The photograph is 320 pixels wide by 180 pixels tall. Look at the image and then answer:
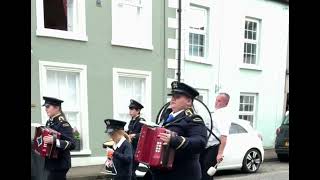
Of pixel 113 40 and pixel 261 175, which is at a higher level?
pixel 113 40

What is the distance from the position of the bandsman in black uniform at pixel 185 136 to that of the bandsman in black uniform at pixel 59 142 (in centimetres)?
153

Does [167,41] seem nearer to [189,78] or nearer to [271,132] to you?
[189,78]

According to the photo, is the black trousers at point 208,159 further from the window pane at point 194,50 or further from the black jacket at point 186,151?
the window pane at point 194,50

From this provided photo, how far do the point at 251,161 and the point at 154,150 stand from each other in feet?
25.7

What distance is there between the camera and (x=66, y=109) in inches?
455

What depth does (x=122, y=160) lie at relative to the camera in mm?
5395

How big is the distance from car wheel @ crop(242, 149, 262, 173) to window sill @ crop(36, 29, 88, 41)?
506cm

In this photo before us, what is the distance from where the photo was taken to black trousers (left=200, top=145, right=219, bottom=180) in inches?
229

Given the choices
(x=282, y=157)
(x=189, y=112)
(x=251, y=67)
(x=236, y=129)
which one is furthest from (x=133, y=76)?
(x=189, y=112)

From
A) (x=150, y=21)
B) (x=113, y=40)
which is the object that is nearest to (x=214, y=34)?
(x=150, y=21)

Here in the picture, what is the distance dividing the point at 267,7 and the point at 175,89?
1365cm

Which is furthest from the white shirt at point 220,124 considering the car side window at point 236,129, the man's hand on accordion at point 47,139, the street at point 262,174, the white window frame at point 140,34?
the white window frame at point 140,34

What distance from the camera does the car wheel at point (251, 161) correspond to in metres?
11.0

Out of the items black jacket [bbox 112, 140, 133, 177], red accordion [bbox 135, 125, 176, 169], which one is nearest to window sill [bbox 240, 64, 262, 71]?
black jacket [bbox 112, 140, 133, 177]
